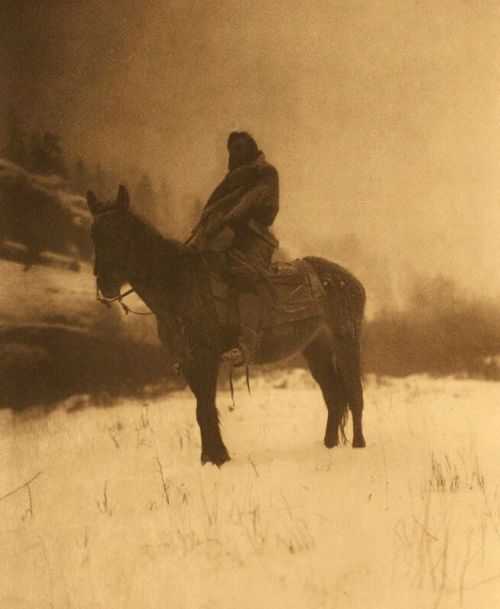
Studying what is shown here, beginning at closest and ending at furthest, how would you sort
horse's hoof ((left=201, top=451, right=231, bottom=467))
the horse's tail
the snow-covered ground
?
the snow-covered ground
horse's hoof ((left=201, top=451, right=231, bottom=467))
the horse's tail

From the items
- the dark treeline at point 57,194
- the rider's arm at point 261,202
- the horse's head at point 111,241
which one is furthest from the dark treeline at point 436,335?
the horse's head at point 111,241

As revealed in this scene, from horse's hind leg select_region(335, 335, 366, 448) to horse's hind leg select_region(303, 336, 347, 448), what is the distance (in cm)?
3

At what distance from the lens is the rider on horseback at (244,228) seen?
3.32 meters

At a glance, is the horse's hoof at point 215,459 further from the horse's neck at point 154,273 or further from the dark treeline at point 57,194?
the dark treeline at point 57,194

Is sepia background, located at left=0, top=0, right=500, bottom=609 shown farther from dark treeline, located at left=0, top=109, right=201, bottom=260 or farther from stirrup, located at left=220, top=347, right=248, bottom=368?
stirrup, located at left=220, top=347, right=248, bottom=368

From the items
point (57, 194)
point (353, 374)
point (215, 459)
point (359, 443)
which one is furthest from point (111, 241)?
point (359, 443)

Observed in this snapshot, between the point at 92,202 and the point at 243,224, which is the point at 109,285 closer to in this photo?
the point at 92,202

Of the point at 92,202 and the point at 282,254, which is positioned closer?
the point at 92,202

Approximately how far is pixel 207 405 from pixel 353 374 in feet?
2.10

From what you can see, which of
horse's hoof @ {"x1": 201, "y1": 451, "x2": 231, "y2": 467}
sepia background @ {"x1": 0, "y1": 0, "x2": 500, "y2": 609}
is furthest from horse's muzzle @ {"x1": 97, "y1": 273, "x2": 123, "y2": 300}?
horse's hoof @ {"x1": 201, "y1": 451, "x2": 231, "y2": 467}

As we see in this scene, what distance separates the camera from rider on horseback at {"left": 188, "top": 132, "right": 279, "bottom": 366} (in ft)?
10.9

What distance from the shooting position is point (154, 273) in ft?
10.9

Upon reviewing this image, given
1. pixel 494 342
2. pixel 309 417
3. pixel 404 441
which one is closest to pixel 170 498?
pixel 309 417

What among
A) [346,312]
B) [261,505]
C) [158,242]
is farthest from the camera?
[346,312]
